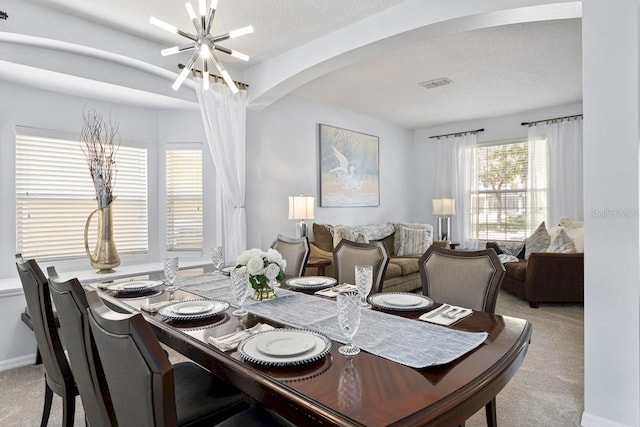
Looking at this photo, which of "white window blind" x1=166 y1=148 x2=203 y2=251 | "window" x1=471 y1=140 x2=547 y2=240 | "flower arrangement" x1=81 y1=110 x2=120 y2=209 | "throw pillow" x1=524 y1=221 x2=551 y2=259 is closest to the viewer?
"flower arrangement" x1=81 y1=110 x2=120 y2=209

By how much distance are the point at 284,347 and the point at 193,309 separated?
0.63 m

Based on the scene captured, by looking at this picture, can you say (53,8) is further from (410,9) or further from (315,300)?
(315,300)

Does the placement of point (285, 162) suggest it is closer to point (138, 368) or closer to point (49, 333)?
point (49, 333)

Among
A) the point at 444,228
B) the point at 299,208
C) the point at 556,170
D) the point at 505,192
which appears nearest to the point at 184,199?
the point at 299,208

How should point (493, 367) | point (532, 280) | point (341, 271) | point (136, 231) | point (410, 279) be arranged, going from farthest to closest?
point (410, 279) < point (532, 280) < point (136, 231) < point (341, 271) < point (493, 367)

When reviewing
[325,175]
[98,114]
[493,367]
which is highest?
[98,114]

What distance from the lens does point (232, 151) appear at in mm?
3836

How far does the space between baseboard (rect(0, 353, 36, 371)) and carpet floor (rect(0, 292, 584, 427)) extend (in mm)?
45

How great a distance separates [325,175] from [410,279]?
5.86ft

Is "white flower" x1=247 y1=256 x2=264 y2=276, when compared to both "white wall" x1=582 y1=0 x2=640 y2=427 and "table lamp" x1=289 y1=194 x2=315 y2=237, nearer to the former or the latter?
"white wall" x1=582 y1=0 x2=640 y2=427

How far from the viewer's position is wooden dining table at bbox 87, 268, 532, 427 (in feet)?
2.96

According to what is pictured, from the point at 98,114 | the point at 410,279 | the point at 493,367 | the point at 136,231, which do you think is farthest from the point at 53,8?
the point at 410,279

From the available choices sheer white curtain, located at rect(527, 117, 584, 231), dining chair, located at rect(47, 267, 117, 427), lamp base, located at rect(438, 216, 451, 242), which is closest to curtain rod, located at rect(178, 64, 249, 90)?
dining chair, located at rect(47, 267, 117, 427)

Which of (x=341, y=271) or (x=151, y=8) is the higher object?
(x=151, y=8)
